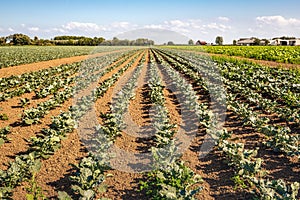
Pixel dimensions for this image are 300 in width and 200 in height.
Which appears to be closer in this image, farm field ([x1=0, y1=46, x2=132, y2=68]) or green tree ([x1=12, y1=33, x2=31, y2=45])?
farm field ([x1=0, y1=46, x2=132, y2=68])

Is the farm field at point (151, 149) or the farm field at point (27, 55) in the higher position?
the farm field at point (27, 55)

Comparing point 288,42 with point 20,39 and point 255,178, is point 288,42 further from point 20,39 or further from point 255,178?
point 255,178

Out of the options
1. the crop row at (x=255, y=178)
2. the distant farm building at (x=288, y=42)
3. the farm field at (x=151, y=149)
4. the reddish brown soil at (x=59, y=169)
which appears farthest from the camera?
the distant farm building at (x=288, y=42)

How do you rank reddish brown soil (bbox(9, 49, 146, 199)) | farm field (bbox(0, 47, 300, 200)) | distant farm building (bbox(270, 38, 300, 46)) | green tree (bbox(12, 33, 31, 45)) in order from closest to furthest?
1. farm field (bbox(0, 47, 300, 200))
2. reddish brown soil (bbox(9, 49, 146, 199))
3. green tree (bbox(12, 33, 31, 45))
4. distant farm building (bbox(270, 38, 300, 46))

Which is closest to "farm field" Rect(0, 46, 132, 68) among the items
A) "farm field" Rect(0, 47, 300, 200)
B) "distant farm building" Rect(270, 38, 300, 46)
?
"farm field" Rect(0, 47, 300, 200)

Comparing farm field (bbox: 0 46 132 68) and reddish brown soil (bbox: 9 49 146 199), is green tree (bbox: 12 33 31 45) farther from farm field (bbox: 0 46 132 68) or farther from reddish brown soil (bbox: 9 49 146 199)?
reddish brown soil (bbox: 9 49 146 199)

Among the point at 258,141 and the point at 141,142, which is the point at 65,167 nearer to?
the point at 141,142

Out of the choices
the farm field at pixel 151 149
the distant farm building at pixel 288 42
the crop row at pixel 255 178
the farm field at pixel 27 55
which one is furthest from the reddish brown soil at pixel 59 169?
the distant farm building at pixel 288 42

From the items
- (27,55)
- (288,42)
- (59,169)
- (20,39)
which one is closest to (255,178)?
(59,169)

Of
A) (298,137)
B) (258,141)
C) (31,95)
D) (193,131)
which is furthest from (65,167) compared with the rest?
(31,95)

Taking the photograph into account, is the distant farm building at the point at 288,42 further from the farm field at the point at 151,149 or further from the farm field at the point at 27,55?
the farm field at the point at 151,149

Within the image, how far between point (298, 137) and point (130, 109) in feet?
17.4

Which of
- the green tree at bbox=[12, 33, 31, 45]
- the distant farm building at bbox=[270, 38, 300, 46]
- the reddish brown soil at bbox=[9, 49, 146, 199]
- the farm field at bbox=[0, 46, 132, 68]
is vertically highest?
the green tree at bbox=[12, 33, 31, 45]

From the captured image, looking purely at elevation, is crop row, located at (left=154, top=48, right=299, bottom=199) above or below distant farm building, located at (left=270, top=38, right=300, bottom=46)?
below
